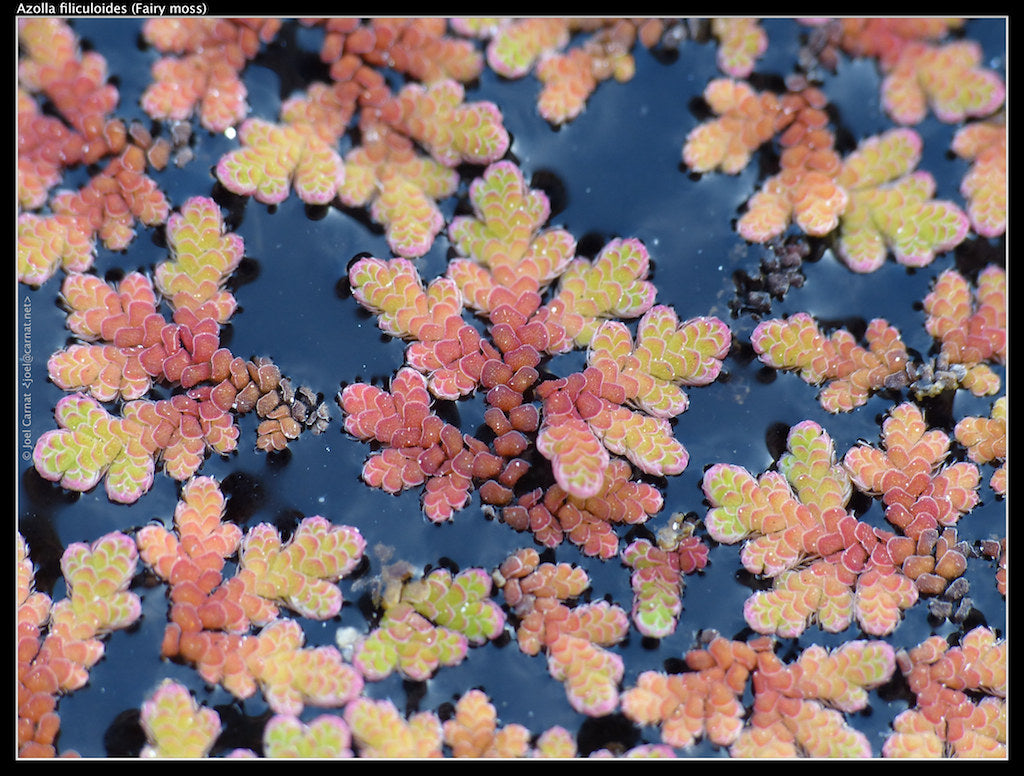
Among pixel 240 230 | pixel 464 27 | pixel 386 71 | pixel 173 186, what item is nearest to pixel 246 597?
pixel 240 230

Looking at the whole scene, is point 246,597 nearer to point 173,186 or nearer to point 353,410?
point 353,410

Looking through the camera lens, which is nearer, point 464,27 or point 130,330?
point 130,330

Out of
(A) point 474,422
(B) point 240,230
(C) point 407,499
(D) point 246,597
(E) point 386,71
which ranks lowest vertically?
(D) point 246,597

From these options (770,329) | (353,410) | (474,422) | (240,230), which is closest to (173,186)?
(240,230)

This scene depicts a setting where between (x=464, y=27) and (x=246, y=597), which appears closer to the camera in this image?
(x=246, y=597)

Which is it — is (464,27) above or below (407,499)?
above

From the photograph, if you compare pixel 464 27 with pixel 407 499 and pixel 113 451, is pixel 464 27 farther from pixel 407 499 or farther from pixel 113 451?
pixel 113 451
